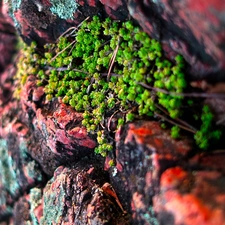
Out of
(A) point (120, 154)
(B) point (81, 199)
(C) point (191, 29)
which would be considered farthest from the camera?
(B) point (81, 199)

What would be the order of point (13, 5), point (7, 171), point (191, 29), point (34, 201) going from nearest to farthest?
point (191, 29)
point (13, 5)
point (34, 201)
point (7, 171)

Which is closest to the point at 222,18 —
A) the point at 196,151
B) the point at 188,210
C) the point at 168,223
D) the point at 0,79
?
the point at 196,151

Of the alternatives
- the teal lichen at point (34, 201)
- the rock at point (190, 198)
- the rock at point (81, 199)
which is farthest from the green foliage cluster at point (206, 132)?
the teal lichen at point (34, 201)

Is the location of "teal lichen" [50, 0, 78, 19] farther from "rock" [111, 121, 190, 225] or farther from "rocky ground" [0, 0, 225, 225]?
"rock" [111, 121, 190, 225]

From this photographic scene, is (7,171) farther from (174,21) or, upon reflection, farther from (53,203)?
(174,21)

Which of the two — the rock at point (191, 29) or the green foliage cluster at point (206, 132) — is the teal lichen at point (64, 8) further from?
the green foliage cluster at point (206, 132)

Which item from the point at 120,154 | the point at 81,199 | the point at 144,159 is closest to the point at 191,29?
the point at 144,159
